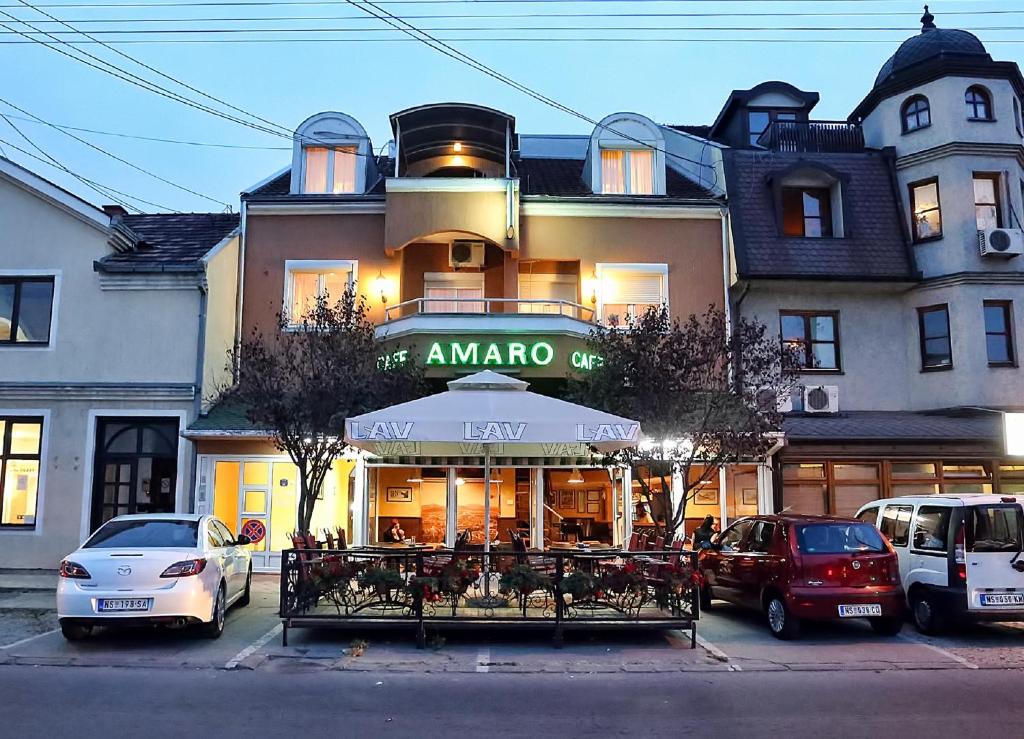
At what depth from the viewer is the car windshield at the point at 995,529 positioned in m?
10.0

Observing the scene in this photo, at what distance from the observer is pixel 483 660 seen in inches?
356

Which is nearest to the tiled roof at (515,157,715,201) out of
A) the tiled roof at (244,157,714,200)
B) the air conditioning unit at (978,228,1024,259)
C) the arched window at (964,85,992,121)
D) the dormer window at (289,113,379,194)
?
the tiled roof at (244,157,714,200)

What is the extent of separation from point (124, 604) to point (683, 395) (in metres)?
8.00

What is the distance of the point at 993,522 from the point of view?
10.1 m

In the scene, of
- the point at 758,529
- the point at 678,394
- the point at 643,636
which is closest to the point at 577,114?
the point at 678,394

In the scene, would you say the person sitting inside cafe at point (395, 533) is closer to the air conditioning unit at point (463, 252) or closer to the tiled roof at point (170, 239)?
the air conditioning unit at point (463, 252)

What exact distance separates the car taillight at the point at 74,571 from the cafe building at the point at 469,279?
586 cm

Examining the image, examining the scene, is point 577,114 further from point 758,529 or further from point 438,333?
point 758,529

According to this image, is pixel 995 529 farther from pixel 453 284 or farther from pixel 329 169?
pixel 329 169

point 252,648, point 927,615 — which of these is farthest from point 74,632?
point 927,615

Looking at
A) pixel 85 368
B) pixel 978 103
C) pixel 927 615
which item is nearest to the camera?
pixel 927 615

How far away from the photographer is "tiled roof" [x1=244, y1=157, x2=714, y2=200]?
744 inches

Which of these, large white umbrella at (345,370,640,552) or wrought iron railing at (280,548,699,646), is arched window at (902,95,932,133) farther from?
wrought iron railing at (280,548,699,646)

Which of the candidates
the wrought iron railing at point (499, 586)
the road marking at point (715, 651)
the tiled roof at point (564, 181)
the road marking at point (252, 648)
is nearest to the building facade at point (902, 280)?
the tiled roof at point (564, 181)
